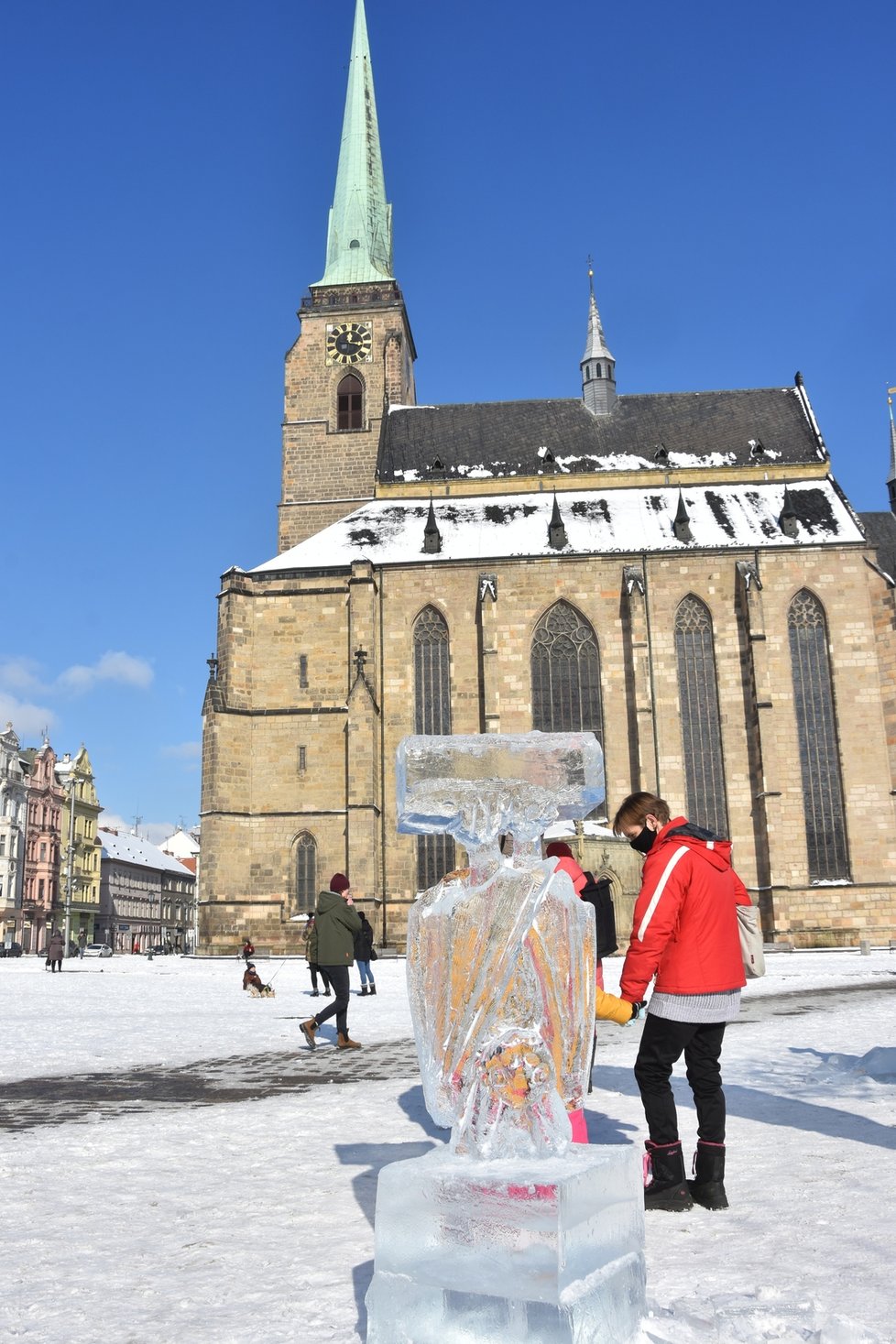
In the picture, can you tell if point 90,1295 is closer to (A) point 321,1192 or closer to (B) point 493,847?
(A) point 321,1192

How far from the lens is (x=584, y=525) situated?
35.1m

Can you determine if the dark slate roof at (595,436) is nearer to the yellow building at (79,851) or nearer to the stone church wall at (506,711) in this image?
the stone church wall at (506,711)

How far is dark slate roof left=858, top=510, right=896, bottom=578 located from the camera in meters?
39.6

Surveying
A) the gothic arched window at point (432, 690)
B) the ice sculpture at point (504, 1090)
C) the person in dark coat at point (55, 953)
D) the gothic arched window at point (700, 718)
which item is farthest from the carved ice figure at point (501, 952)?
the gothic arched window at point (700, 718)

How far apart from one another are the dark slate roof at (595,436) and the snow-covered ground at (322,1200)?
98.2ft

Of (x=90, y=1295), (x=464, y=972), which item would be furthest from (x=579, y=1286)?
(x=90, y=1295)

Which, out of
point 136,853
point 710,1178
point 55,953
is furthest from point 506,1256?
point 136,853

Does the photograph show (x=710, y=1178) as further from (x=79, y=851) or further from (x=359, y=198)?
(x=79, y=851)

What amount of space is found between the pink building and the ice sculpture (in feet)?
216

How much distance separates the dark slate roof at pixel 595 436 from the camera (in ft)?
→ 125

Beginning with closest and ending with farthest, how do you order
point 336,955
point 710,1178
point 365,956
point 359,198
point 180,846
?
point 710,1178 → point 336,955 → point 365,956 → point 359,198 → point 180,846

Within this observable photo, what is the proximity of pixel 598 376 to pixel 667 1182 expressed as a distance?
39878 mm

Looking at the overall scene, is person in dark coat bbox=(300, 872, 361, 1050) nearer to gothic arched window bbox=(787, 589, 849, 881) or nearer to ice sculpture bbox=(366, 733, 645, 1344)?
ice sculpture bbox=(366, 733, 645, 1344)

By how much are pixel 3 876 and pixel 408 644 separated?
39.0 meters
